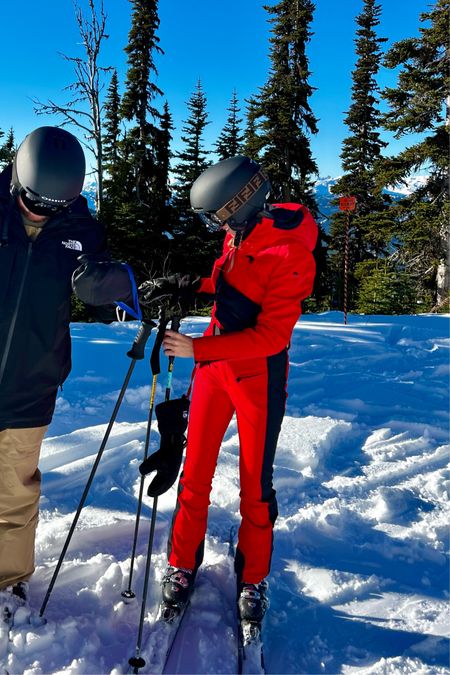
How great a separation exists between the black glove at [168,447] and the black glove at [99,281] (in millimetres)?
602

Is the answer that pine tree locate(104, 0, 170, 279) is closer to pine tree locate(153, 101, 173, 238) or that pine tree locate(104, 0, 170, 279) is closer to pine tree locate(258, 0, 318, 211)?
pine tree locate(153, 101, 173, 238)

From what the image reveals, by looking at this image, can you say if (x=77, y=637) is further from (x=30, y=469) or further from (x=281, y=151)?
(x=281, y=151)

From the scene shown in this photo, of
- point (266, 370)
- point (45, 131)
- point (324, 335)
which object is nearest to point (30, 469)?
point (266, 370)

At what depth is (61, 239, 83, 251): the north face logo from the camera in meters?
2.29

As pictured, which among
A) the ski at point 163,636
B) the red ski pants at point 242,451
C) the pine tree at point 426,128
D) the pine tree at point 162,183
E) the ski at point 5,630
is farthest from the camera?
the pine tree at point 162,183

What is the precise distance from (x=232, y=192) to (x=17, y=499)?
1886 mm

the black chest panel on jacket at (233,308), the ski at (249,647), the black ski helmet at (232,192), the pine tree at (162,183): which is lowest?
the ski at (249,647)

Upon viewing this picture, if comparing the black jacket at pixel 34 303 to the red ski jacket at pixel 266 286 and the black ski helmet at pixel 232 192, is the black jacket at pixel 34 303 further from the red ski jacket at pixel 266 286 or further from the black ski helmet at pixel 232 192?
the red ski jacket at pixel 266 286

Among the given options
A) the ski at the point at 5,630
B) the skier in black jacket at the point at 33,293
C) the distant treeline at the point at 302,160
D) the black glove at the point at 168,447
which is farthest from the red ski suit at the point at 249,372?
the distant treeline at the point at 302,160

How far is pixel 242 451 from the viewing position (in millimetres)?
2592

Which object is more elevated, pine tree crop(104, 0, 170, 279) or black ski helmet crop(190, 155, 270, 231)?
pine tree crop(104, 0, 170, 279)

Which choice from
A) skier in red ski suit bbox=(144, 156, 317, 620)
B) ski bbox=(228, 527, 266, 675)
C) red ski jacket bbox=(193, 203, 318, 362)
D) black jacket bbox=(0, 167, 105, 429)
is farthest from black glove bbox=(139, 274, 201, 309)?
ski bbox=(228, 527, 266, 675)

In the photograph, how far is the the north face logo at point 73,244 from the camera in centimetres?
229

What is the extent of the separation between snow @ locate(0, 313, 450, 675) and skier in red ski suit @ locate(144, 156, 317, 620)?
0.26 metres
